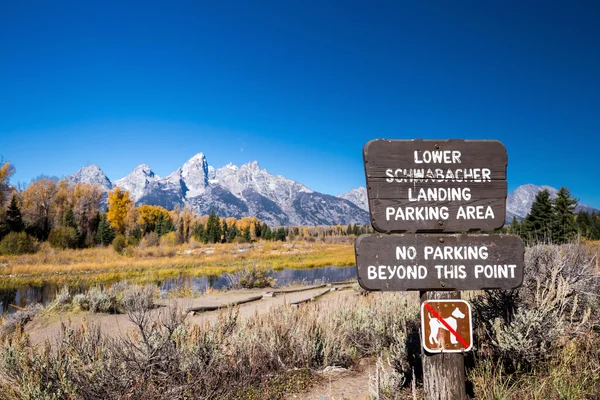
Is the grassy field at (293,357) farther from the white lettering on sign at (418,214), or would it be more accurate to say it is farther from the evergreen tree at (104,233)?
the evergreen tree at (104,233)

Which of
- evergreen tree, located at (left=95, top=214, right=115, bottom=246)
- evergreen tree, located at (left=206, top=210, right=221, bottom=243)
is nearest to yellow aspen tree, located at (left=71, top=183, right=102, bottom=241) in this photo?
evergreen tree, located at (left=95, top=214, right=115, bottom=246)

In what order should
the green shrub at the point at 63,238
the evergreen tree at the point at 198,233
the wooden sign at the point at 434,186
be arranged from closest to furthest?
the wooden sign at the point at 434,186, the green shrub at the point at 63,238, the evergreen tree at the point at 198,233

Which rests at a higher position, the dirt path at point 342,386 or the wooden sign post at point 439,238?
the wooden sign post at point 439,238

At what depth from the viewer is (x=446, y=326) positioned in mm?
2586

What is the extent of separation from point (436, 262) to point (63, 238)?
52.6 meters

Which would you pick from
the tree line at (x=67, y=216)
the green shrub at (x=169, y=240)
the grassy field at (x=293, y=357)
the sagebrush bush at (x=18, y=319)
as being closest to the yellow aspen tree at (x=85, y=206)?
the tree line at (x=67, y=216)

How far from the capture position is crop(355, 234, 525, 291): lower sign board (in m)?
2.58

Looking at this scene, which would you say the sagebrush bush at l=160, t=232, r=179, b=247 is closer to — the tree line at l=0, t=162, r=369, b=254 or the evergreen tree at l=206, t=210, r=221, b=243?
the tree line at l=0, t=162, r=369, b=254

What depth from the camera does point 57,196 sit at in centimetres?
5788

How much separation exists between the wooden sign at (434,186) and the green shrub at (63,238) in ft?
169

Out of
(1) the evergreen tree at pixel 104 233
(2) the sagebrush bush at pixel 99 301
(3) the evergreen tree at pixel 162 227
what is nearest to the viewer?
(2) the sagebrush bush at pixel 99 301

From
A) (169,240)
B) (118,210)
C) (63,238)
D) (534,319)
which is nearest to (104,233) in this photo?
(118,210)

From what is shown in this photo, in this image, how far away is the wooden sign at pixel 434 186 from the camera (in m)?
2.67

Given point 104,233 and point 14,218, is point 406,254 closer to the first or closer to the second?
point 14,218
